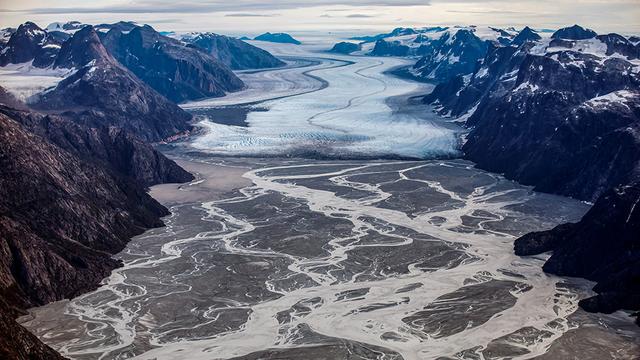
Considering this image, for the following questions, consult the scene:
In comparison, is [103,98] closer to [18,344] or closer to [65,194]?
[65,194]

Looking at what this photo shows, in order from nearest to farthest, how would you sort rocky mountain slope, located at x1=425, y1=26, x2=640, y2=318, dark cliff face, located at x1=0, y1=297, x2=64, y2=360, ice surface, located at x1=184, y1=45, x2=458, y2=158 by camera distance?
dark cliff face, located at x1=0, y1=297, x2=64, y2=360
rocky mountain slope, located at x1=425, y1=26, x2=640, y2=318
ice surface, located at x1=184, y1=45, x2=458, y2=158

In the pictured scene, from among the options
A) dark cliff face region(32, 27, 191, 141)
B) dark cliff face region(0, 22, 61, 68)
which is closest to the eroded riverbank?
dark cliff face region(32, 27, 191, 141)

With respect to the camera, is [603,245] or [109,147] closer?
[603,245]

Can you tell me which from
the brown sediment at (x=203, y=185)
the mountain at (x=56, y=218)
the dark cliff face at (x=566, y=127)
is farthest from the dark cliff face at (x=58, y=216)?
the dark cliff face at (x=566, y=127)

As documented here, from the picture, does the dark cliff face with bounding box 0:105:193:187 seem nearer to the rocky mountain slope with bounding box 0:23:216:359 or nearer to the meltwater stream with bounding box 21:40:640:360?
the rocky mountain slope with bounding box 0:23:216:359

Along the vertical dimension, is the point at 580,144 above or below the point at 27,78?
below

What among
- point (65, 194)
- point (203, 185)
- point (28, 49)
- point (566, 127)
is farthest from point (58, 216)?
point (28, 49)

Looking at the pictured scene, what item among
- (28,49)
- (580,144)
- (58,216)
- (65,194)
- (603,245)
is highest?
(28,49)

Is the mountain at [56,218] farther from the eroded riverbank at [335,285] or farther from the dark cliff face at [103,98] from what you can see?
the dark cliff face at [103,98]
